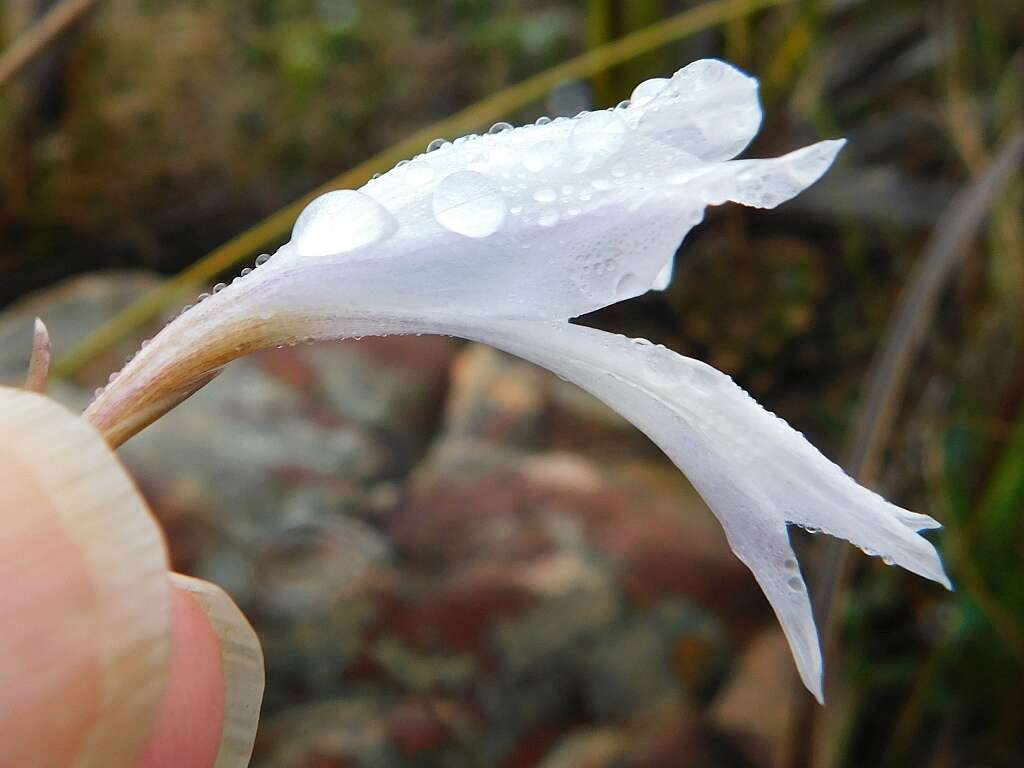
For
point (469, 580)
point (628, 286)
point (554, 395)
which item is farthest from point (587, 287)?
point (554, 395)

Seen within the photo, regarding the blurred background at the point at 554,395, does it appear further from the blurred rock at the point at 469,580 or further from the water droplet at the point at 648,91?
the water droplet at the point at 648,91

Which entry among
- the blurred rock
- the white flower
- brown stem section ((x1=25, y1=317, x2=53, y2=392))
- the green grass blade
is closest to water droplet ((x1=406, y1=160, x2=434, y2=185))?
the white flower

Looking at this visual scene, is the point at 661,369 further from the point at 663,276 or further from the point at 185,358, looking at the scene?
the point at 185,358

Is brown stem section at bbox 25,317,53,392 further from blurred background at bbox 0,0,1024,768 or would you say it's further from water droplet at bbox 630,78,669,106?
blurred background at bbox 0,0,1024,768

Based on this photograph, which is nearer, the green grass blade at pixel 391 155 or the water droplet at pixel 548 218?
the water droplet at pixel 548 218

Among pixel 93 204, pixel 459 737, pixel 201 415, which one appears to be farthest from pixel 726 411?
pixel 93 204

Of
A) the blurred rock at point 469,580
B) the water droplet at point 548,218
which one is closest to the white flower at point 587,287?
the water droplet at point 548,218
